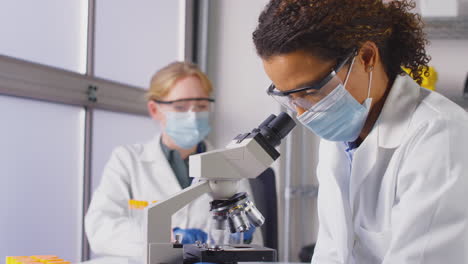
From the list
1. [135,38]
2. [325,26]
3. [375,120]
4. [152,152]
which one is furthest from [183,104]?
[325,26]

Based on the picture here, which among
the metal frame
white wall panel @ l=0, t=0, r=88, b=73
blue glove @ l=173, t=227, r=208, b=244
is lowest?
blue glove @ l=173, t=227, r=208, b=244

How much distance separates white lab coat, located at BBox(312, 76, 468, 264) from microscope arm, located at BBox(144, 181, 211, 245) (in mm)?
366

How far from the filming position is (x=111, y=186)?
195 centimetres

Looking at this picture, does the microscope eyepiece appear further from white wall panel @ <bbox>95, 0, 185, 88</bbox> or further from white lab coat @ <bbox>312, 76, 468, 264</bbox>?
white wall panel @ <bbox>95, 0, 185, 88</bbox>

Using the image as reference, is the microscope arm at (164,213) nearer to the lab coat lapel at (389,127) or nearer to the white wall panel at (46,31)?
the lab coat lapel at (389,127)

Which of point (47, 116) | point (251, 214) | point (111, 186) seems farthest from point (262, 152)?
point (47, 116)

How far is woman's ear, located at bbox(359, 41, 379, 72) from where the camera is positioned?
1.05m

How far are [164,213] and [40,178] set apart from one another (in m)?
1.08

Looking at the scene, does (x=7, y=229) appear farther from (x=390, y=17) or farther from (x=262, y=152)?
(x=390, y=17)

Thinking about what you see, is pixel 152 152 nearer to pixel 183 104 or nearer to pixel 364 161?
pixel 183 104

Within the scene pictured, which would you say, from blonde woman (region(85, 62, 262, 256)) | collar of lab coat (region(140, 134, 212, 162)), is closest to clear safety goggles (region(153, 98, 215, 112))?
blonde woman (region(85, 62, 262, 256))

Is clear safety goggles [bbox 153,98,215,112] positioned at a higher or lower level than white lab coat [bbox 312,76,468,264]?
higher

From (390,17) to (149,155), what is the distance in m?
1.24

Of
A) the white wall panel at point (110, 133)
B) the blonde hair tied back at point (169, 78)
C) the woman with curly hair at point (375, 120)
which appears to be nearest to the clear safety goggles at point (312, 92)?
the woman with curly hair at point (375, 120)
